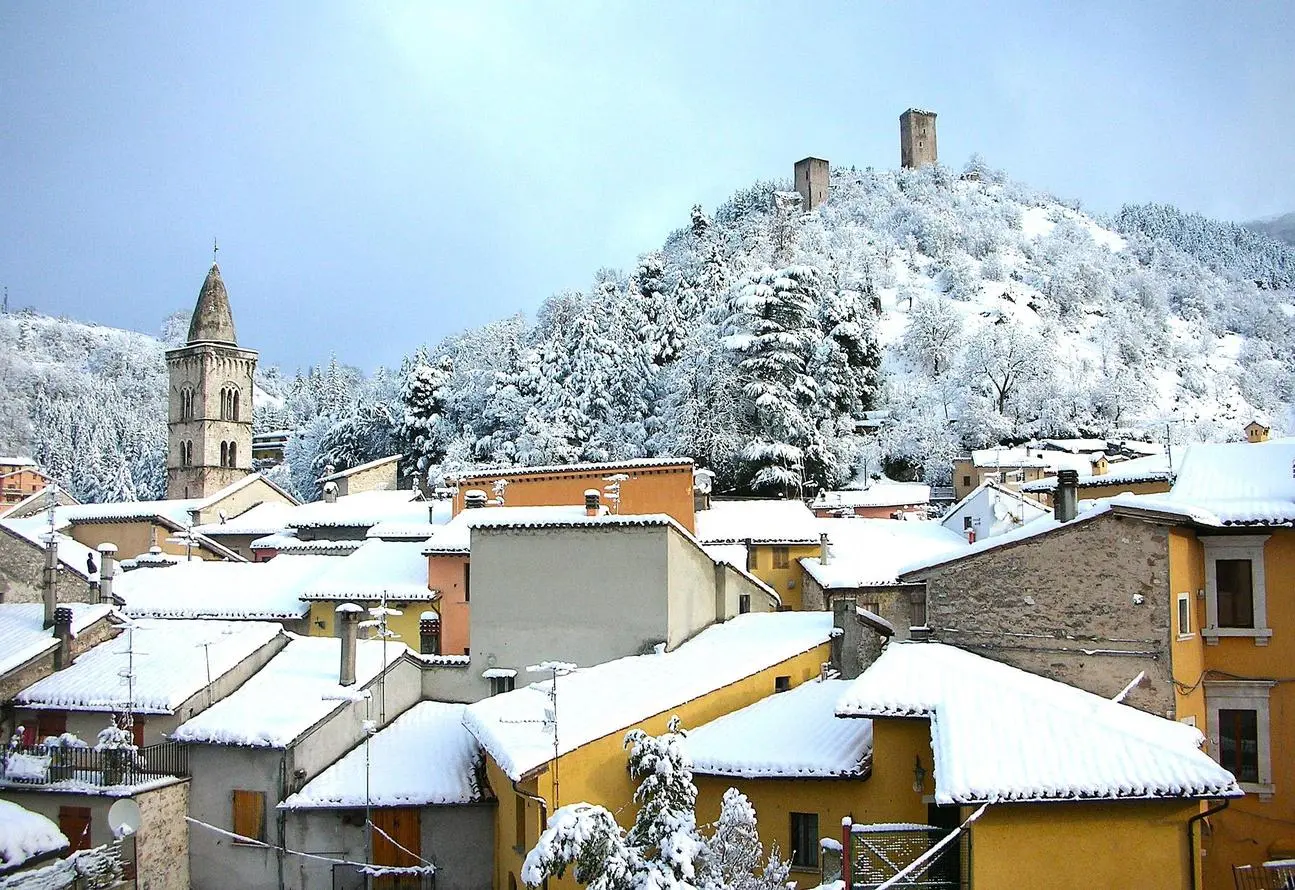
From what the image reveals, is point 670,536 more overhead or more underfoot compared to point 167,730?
more overhead

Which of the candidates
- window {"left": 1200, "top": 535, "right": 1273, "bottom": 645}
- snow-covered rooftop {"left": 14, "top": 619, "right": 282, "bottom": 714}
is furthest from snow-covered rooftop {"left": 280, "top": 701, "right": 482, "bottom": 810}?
window {"left": 1200, "top": 535, "right": 1273, "bottom": 645}

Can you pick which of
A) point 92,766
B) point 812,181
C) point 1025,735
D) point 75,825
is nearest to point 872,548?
point 1025,735

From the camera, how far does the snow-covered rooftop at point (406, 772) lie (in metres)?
17.0

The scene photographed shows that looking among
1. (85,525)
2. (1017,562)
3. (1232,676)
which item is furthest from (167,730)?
(85,525)

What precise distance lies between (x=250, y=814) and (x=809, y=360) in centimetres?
3449

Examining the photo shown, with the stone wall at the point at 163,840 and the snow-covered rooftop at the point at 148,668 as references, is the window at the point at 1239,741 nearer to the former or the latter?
the stone wall at the point at 163,840

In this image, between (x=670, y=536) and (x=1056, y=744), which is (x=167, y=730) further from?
(x=1056, y=744)

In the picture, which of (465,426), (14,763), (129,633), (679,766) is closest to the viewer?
(679,766)

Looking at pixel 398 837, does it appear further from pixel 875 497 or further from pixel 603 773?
pixel 875 497

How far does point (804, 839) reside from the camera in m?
14.5

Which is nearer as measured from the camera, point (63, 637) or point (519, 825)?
point (519, 825)

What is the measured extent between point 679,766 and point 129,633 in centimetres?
1242

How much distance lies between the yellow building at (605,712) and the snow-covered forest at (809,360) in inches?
449

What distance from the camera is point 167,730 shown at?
60.1ft
